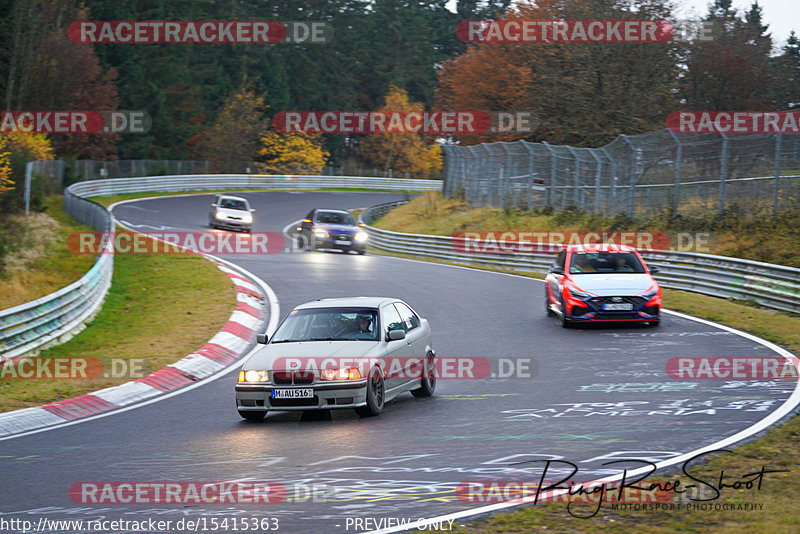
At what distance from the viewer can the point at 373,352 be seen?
11.3 metres

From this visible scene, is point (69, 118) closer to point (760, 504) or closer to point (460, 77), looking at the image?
point (460, 77)

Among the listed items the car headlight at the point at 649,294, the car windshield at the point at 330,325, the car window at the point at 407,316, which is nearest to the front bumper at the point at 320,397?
the car windshield at the point at 330,325

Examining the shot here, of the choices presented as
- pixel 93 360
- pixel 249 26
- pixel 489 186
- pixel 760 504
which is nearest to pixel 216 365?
pixel 93 360

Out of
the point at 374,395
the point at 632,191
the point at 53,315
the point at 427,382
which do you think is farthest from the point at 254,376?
the point at 632,191

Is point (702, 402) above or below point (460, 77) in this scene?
below

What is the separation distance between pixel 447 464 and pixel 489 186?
117ft

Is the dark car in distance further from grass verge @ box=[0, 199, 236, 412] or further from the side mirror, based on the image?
the side mirror

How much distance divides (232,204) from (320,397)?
3213 centimetres

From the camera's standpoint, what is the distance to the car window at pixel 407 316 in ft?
42.4

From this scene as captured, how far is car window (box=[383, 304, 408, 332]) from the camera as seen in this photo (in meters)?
12.2

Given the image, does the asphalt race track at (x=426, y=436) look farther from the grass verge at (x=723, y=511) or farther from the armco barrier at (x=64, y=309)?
the armco barrier at (x=64, y=309)

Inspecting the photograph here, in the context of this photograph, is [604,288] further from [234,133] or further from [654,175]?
[234,133]

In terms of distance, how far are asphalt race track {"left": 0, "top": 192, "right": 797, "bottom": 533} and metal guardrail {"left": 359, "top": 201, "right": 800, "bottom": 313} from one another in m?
3.67

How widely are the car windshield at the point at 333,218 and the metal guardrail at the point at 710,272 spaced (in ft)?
12.0
